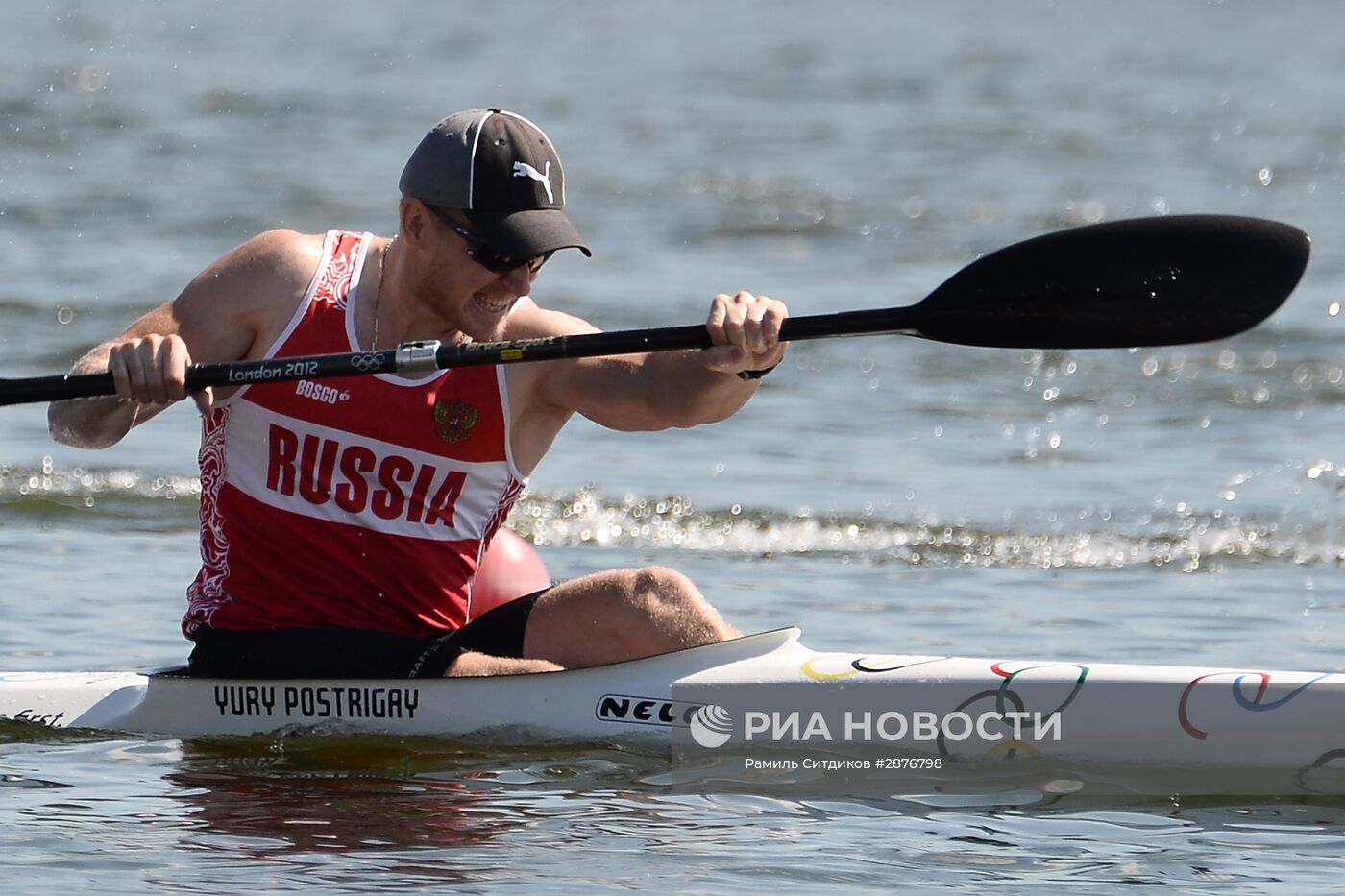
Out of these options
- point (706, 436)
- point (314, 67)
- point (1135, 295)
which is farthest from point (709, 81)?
point (1135, 295)

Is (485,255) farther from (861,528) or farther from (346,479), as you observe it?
(861,528)

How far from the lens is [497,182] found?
4.40 m

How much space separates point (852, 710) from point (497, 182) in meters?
1.35

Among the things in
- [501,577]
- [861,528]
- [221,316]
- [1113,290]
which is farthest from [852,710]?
[861,528]

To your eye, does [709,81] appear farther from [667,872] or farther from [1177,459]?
[667,872]

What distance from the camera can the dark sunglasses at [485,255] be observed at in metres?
4.39

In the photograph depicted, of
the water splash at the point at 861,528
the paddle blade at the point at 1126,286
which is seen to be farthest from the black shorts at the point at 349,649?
the water splash at the point at 861,528

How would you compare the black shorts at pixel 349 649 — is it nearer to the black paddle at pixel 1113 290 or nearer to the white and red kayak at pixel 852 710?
the white and red kayak at pixel 852 710

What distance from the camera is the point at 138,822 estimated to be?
428 cm

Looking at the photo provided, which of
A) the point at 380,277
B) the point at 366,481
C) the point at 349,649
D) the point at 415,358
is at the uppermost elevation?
the point at 380,277

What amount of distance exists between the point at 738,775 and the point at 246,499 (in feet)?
4.04

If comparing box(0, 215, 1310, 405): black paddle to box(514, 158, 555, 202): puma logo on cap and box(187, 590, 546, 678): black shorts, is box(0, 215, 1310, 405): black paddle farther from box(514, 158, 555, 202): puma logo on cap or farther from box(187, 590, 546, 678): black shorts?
box(187, 590, 546, 678): black shorts

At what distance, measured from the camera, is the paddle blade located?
462 centimetres

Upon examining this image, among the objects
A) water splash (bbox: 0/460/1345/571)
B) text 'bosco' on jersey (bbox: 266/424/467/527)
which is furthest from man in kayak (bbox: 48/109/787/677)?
water splash (bbox: 0/460/1345/571)
